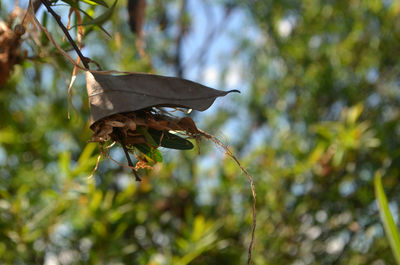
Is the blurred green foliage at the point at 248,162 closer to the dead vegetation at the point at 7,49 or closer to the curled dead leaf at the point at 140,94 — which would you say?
the dead vegetation at the point at 7,49

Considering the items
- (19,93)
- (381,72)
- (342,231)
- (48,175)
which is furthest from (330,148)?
(19,93)

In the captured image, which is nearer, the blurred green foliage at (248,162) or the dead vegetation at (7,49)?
the dead vegetation at (7,49)

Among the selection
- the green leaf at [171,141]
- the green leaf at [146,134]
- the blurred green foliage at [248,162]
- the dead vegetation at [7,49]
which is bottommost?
the green leaf at [146,134]

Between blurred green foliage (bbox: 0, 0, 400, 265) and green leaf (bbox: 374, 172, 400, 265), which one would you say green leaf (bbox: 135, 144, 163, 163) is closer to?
green leaf (bbox: 374, 172, 400, 265)

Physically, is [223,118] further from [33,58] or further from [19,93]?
[33,58]

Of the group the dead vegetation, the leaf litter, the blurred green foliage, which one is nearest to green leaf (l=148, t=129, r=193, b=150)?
the leaf litter

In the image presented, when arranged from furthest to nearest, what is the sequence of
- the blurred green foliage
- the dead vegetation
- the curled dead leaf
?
1. the blurred green foliage
2. the dead vegetation
3. the curled dead leaf

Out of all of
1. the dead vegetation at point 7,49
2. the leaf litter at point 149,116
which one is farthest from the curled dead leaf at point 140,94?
the dead vegetation at point 7,49

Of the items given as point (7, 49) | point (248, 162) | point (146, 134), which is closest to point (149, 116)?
point (146, 134)
